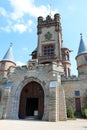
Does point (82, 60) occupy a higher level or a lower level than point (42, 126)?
higher

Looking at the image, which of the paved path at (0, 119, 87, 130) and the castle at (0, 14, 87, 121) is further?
the castle at (0, 14, 87, 121)

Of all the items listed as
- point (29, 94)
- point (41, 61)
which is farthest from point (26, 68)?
point (41, 61)

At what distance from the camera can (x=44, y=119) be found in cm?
1905

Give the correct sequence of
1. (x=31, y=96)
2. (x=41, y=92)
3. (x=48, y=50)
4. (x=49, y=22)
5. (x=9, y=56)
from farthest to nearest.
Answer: (x=49, y=22) → (x=9, y=56) → (x=48, y=50) → (x=31, y=96) → (x=41, y=92)

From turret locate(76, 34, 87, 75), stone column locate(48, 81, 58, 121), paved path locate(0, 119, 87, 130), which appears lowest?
paved path locate(0, 119, 87, 130)

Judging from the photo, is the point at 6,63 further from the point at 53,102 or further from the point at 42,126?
the point at 42,126

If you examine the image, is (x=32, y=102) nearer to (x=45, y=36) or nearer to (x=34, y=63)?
(x=34, y=63)

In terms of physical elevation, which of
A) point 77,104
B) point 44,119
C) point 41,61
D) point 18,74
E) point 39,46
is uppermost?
point 39,46

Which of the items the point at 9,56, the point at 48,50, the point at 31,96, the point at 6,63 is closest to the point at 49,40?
the point at 48,50

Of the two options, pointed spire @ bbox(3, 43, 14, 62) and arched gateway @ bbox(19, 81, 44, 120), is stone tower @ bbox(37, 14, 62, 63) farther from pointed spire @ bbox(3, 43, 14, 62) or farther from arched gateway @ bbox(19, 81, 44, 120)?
arched gateway @ bbox(19, 81, 44, 120)

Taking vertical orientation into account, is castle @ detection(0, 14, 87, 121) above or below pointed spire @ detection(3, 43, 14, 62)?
below

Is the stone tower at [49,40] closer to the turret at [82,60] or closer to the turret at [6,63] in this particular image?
the turret at [82,60]

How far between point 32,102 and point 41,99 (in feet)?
19.2

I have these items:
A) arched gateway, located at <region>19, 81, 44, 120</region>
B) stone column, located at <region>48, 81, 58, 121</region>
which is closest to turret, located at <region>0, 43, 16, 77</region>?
arched gateway, located at <region>19, 81, 44, 120</region>
